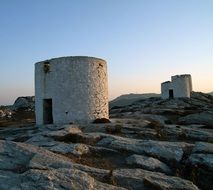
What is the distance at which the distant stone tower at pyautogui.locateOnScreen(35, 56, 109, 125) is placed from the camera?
29.5 m

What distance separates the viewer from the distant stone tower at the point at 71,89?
2947cm

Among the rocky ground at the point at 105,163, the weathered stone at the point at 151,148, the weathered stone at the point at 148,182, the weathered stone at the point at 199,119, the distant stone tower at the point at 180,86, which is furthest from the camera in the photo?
the distant stone tower at the point at 180,86

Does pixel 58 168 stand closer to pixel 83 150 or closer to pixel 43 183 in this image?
pixel 43 183

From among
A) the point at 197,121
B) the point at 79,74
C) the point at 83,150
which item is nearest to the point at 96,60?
the point at 79,74

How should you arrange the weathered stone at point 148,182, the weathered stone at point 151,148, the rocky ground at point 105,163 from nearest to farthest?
the rocky ground at point 105,163 < the weathered stone at point 148,182 < the weathered stone at point 151,148

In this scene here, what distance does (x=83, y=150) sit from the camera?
16.7 metres

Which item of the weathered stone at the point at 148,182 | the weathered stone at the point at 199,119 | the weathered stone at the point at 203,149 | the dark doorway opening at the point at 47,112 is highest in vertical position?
the dark doorway opening at the point at 47,112

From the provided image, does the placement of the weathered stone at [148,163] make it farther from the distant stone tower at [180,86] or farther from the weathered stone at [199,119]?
the distant stone tower at [180,86]

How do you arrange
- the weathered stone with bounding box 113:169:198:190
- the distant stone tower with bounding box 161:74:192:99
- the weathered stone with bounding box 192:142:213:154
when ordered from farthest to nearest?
the distant stone tower with bounding box 161:74:192:99 < the weathered stone with bounding box 192:142:213:154 < the weathered stone with bounding box 113:169:198:190

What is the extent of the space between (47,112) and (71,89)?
4.12 metres

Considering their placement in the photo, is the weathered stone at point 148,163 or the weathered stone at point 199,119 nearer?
the weathered stone at point 148,163

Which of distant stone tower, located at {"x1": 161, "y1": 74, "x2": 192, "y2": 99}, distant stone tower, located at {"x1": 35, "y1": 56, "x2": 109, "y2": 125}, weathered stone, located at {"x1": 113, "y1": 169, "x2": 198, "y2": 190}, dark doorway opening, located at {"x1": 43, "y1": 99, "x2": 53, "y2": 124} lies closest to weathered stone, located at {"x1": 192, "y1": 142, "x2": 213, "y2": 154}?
weathered stone, located at {"x1": 113, "y1": 169, "x2": 198, "y2": 190}

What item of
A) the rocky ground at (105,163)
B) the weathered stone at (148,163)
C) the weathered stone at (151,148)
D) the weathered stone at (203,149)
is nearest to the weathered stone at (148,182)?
the rocky ground at (105,163)

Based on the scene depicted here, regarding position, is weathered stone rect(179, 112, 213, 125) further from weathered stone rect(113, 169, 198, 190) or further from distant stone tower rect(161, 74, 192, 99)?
distant stone tower rect(161, 74, 192, 99)
